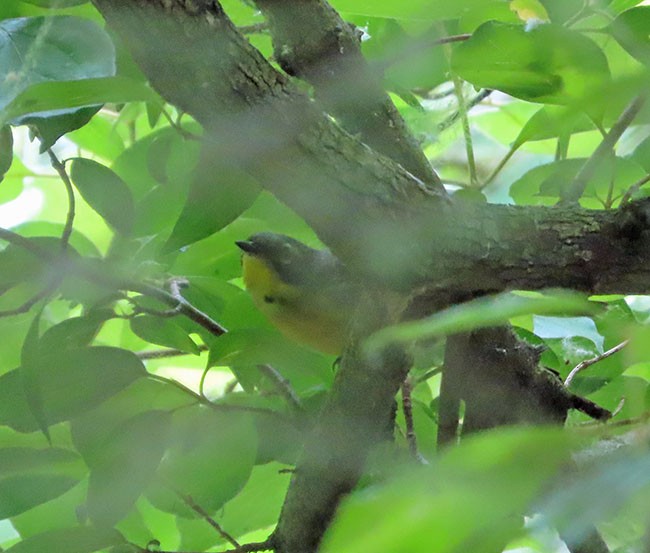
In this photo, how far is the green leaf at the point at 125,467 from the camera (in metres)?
0.54

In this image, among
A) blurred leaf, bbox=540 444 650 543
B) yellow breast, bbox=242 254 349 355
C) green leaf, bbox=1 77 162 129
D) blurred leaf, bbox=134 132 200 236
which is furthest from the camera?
yellow breast, bbox=242 254 349 355

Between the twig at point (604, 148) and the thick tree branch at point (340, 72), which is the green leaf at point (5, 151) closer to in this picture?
the thick tree branch at point (340, 72)

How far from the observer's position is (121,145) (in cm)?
79

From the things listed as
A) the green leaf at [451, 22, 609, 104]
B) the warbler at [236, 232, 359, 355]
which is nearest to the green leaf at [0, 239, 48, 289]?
the warbler at [236, 232, 359, 355]

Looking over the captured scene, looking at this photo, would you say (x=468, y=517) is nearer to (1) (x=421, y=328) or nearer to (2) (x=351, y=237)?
(1) (x=421, y=328)

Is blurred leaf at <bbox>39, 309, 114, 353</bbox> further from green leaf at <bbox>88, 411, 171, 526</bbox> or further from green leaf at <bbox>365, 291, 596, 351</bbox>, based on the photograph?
green leaf at <bbox>365, 291, 596, 351</bbox>

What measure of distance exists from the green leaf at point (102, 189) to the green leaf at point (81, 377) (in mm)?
112

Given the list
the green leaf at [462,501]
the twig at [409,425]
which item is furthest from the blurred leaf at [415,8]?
the green leaf at [462,501]

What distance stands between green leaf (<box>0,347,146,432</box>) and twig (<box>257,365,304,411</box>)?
4.8 inches

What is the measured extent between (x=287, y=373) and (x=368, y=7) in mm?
296

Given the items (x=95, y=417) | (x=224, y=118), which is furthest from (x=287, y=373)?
(x=224, y=118)

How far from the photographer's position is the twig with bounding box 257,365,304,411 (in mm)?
641

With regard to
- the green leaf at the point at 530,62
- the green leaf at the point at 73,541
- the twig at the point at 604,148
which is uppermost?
the green leaf at the point at 530,62

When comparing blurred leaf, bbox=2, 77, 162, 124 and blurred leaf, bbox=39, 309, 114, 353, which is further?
blurred leaf, bbox=39, 309, 114, 353
